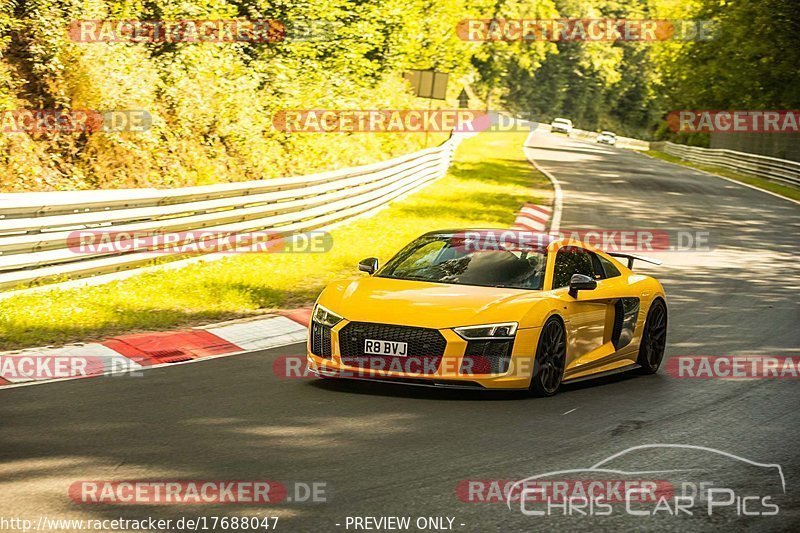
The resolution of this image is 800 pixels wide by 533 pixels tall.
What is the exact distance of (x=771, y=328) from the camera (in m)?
14.1

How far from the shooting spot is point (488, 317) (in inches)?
366

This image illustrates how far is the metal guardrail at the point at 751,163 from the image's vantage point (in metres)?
43.8

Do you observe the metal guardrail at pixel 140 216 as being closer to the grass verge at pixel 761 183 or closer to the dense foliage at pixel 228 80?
the dense foliage at pixel 228 80

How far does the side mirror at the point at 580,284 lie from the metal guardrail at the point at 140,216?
5.98 metres

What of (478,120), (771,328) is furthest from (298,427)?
(478,120)

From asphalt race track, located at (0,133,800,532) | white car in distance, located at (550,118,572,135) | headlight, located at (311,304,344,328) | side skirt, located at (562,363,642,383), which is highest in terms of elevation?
headlight, located at (311,304,344,328)

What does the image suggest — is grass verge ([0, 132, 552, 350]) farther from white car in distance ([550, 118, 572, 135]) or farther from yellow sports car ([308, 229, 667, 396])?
white car in distance ([550, 118, 572, 135])

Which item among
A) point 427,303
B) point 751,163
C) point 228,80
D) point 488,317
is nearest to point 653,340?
point 488,317

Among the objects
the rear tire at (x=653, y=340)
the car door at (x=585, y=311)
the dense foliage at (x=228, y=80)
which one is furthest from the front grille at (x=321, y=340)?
the dense foliage at (x=228, y=80)

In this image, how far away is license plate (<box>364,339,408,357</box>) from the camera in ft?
30.0

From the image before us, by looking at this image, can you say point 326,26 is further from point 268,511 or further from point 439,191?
point 268,511

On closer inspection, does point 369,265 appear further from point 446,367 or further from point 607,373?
point 607,373

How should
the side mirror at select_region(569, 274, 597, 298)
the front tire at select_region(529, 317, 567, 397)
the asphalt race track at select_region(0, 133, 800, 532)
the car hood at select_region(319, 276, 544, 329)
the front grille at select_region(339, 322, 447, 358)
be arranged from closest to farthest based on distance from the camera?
the asphalt race track at select_region(0, 133, 800, 532), the front grille at select_region(339, 322, 447, 358), the car hood at select_region(319, 276, 544, 329), the front tire at select_region(529, 317, 567, 397), the side mirror at select_region(569, 274, 597, 298)

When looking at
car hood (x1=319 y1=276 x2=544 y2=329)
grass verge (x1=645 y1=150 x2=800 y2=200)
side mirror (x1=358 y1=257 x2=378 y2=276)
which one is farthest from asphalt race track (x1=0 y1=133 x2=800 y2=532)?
grass verge (x1=645 y1=150 x2=800 y2=200)
